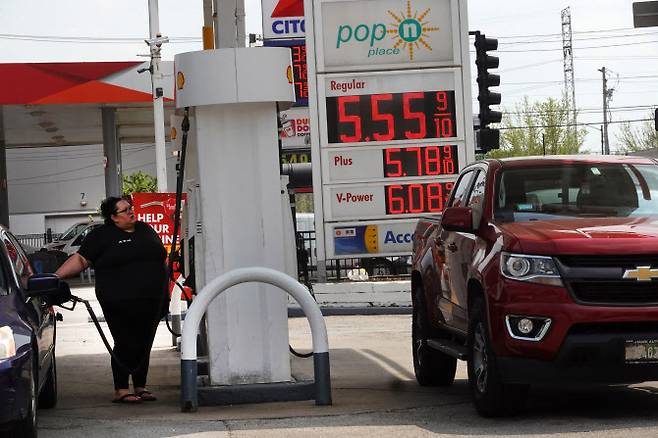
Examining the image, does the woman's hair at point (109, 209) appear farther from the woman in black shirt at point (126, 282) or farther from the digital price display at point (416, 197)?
the digital price display at point (416, 197)

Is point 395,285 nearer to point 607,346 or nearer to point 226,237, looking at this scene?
point 226,237

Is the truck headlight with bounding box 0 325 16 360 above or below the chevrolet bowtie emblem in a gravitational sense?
below

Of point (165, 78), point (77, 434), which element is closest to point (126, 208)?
point (77, 434)

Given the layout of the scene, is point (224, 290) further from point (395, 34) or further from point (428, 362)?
point (395, 34)

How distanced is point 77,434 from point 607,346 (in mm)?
3580

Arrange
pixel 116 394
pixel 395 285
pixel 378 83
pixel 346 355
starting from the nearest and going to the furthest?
1. pixel 116 394
2. pixel 346 355
3. pixel 378 83
4. pixel 395 285

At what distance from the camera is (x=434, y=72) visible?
20.7 m

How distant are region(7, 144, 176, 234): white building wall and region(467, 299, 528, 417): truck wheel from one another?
9100 centimetres

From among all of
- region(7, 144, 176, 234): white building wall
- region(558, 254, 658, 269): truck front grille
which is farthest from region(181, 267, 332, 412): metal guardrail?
region(7, 144, 176, 234): white building wall

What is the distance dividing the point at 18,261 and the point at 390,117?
1026 cm

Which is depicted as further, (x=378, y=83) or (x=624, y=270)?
(x=378, y=83)

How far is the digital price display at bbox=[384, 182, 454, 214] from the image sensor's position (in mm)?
20391

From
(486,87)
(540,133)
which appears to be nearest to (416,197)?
(486,87)

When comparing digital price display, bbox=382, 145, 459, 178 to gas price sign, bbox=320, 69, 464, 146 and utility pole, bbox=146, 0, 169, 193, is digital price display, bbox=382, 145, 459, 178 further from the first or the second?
utility pole, bbox=146, 0, 169, 193
